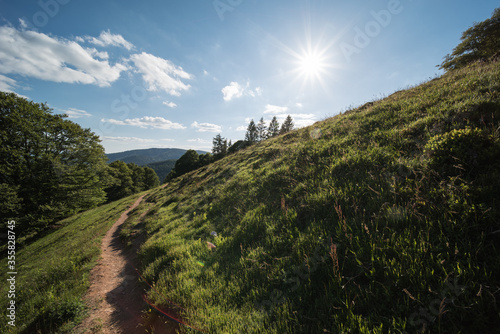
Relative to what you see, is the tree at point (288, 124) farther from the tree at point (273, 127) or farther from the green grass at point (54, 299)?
the green grass at point (54, 299)

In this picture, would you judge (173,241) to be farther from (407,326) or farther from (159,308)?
(407,326)

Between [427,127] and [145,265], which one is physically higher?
[427,127]

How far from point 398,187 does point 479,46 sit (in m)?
32.0

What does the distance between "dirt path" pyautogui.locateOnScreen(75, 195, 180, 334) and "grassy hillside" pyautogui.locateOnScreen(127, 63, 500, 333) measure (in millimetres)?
508

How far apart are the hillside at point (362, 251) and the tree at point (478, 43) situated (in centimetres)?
2234

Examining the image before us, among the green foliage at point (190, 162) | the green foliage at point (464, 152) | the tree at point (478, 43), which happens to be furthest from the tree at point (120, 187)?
the tree at point (478, 43)

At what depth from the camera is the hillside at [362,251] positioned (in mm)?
2322

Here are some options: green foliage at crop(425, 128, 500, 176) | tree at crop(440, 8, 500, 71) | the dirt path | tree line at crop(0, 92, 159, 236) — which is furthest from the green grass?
tree at crop(440, 8, 500, 71)

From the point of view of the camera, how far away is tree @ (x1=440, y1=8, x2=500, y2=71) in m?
18.9

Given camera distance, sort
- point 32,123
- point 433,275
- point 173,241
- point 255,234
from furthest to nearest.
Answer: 1. point 32,123
2. point 173,241
3. point 255,234
4. point 433,275

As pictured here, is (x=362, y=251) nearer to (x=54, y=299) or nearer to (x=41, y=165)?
(x=54, y=299)

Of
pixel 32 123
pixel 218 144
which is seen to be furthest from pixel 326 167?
pixel 218 144

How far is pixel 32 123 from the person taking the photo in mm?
19094

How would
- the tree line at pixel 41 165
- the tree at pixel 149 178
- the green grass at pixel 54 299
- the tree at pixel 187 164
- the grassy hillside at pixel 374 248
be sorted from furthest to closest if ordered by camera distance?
the tree at pixel 149 178
the tree at pixel 187 164
the tree line at pixel 41 165
the green grass at pixel 54 299
the grassy hillside at pixel 374 248
